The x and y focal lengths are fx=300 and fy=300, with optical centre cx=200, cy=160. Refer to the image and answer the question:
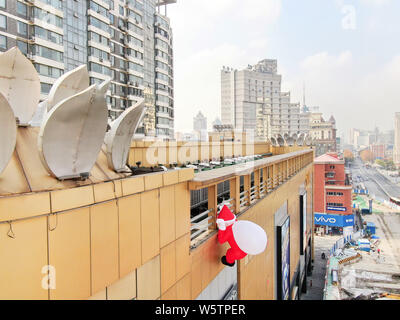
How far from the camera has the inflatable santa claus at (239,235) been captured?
5562 millimetres

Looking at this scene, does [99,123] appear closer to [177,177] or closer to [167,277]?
[177,177]

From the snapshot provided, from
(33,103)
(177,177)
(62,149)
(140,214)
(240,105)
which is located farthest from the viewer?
(240,105)

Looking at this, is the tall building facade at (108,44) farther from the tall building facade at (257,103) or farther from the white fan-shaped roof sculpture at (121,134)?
the tall building facade at (257,103)

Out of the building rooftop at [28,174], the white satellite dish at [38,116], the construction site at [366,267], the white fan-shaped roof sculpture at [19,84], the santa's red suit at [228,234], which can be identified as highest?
the white fan-shaped roof sculpture at [19,84]

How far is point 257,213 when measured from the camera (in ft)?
28.0

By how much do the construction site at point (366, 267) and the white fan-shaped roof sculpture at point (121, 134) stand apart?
17.9m

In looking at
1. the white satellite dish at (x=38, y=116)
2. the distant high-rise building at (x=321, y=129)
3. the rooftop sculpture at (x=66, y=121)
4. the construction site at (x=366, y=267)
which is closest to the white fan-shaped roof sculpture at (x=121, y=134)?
the rooftop sculpture at (x=66, y=121)

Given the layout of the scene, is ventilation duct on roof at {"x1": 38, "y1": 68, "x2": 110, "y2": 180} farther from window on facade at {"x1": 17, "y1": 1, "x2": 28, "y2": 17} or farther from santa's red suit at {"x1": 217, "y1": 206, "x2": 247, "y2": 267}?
window on facade at {"x1": 17, "y1": 1, "x2": 28, "y2": 17}

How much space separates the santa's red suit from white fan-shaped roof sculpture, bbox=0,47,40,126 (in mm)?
3591

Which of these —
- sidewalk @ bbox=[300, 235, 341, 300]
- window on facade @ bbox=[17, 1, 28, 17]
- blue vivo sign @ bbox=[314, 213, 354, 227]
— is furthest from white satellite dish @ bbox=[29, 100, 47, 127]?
blue vivo sign @ bbox=[314, 213, 354, 227]
